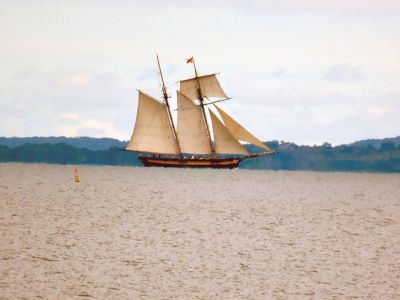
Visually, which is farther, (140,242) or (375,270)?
(140,242)

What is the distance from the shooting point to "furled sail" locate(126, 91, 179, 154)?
106188 mm

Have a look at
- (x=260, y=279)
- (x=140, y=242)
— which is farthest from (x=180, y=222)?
(x=260, y=279)

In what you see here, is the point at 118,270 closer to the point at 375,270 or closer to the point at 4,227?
the point at 375,270

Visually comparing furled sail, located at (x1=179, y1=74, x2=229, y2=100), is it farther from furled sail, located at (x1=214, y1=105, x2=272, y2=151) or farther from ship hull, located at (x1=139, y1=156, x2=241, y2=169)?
ship hull, located at (x1=139, y1=156, x2=241, y2=169)

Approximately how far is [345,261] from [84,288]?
1180 centimetres

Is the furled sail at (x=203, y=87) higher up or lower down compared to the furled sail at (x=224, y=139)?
higher up

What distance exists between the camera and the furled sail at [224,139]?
105 m

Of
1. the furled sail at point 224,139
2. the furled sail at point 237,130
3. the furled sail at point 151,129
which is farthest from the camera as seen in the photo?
the furled sail at point 151,129

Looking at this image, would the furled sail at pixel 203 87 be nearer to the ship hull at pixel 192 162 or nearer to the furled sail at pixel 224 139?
the furled sail at pixel 224 139

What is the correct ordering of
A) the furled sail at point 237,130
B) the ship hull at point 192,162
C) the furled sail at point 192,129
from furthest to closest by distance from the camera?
the ship hull at point 192,162 < the furled sail at point 192,129 < the furled sail at point 237,130

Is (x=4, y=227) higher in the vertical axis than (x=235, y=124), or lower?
lower

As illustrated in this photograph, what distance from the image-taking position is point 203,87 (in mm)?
114562

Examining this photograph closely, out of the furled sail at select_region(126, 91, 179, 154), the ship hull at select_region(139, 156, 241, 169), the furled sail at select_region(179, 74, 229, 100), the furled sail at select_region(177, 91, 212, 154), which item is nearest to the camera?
the furled sail at select_region(126, 91, 179, 154)

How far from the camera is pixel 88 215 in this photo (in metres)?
44.2
